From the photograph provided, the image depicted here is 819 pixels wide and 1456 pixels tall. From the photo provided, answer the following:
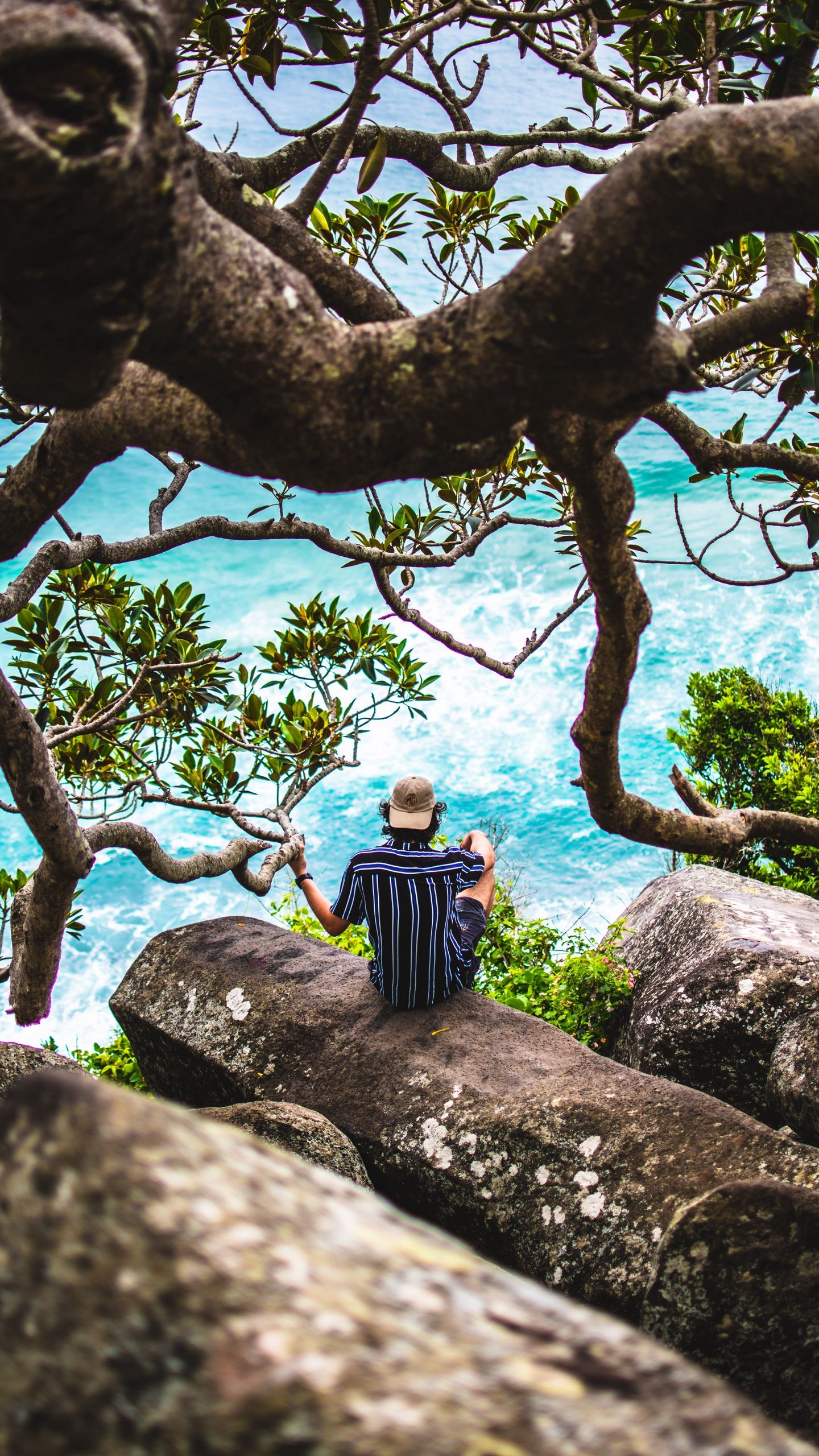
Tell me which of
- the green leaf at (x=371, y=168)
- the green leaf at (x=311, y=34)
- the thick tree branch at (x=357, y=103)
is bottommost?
the thick tree branch at (x=357, y=103)

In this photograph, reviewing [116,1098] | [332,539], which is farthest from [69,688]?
[116,1098]

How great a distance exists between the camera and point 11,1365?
975 millimetres

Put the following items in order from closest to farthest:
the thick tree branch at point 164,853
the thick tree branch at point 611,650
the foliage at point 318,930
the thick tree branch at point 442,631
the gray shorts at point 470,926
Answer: the thick tree branch at point 611,650 → the thick tree branch at point 164,853 → the thick tree branch at point 442,631 → the gray shorts at point 470,926 → the foliage at point 318,930

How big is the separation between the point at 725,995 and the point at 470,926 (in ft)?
3.87

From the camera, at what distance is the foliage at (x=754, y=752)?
26.1 feet

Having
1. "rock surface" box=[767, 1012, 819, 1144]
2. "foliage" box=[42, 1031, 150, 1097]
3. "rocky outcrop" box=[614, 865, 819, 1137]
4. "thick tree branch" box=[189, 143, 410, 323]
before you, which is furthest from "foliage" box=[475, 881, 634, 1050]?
"thick tree branch" box=[189, 143, 410, 323]

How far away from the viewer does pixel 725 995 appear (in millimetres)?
4480

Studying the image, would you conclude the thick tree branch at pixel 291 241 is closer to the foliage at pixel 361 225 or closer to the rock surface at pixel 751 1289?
the foliage at pixel 361 225

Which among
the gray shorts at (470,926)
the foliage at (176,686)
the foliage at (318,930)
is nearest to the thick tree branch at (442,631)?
the foliage at (176,686)

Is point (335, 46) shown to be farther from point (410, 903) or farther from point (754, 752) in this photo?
point (754, 752)

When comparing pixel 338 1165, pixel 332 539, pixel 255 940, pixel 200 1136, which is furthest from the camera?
pixel 255 940

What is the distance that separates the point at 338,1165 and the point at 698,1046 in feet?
6.42

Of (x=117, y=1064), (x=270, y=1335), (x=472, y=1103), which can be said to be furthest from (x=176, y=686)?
Result: (x=270, y=1335)

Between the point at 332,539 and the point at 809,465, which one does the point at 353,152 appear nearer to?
the point at 332,539
